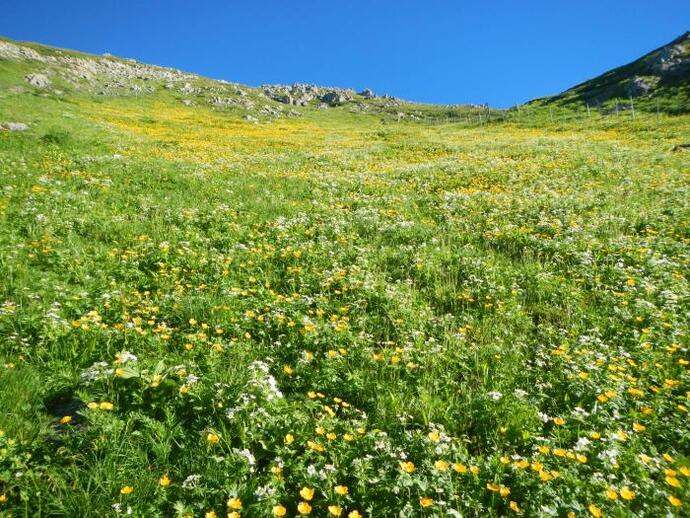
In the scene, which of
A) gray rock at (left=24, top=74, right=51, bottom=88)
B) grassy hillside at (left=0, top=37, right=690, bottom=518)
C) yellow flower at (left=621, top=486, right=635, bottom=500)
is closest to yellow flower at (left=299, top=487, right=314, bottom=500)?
grassy hillside at (left=0, top=37, right=690, bottom=518)

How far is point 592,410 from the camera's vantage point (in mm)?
4840

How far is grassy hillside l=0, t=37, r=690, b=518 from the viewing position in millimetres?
3904

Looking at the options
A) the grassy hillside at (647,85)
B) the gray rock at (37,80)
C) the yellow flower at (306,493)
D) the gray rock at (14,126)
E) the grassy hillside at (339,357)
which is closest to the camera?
the yellow flower at (306,493)

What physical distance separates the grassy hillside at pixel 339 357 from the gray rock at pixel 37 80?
95897 mm

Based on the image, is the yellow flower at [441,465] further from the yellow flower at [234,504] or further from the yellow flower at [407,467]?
the yellow flower at [234,504]

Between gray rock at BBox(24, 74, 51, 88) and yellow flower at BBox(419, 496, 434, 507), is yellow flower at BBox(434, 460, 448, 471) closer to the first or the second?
yellow flower at BBox(419, 496, 434, 507)

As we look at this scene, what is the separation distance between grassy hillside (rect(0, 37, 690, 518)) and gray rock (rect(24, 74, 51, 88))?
9590 centimetres

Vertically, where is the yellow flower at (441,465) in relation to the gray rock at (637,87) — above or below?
below

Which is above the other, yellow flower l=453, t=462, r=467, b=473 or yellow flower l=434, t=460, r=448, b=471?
yellow flower l=434, t=460, r=448, b=471

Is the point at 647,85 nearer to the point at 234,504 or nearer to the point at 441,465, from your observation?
the point at 441,465

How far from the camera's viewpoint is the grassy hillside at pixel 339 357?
3.90 metres

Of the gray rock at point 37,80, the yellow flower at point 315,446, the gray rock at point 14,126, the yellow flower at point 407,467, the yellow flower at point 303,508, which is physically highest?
the gray rock at point 37,80

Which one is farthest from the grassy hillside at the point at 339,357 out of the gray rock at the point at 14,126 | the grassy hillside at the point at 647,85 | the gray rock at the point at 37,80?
the gray rock at the point at 37,80

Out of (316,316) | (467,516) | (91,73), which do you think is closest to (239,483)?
(467,516)
